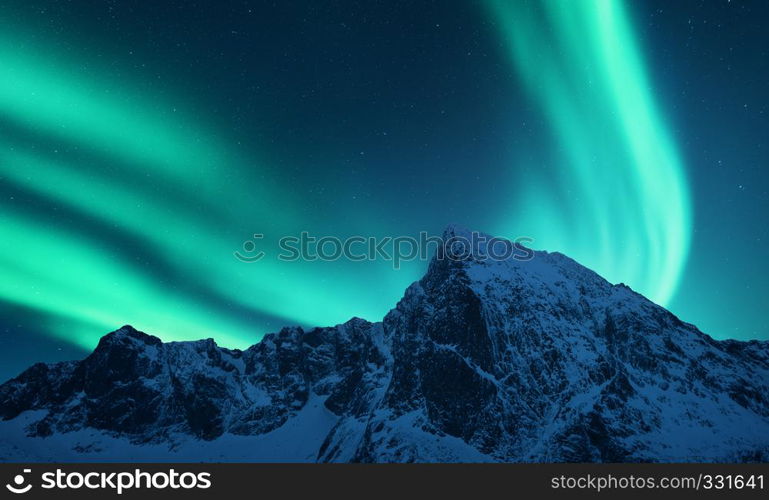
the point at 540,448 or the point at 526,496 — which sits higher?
the point at 540,448

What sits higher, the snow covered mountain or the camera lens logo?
the snow covered mountain

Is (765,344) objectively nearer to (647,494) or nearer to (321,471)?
(647,494)

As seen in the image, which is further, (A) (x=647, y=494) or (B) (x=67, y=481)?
(A) (x=647, y=494)

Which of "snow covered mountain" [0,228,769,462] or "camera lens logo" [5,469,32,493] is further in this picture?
"snow covered mountain" [0,228,769,462]

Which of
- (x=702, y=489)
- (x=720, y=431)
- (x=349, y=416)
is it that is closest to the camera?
(x=702, y=489)

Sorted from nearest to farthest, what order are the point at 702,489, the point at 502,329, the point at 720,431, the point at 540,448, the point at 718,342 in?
the point at 702,489 → the point at 540,448 → the point at 720,431 → the point at 502,329 → the point at 718,342

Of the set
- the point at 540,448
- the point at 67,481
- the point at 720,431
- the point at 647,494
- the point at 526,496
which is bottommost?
the point at 67,481

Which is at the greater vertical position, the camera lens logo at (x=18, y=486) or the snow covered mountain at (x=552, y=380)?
the snow covered mountain at (x=552, y=380)

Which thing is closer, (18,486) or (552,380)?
(18,486)

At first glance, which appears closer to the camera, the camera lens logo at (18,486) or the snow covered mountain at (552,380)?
the camera lens logo at (18,486)

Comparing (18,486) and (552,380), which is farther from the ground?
(552,380)

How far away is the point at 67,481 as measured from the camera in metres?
25.6

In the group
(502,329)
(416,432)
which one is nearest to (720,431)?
(502,329)

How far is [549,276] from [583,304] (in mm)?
16050
